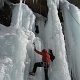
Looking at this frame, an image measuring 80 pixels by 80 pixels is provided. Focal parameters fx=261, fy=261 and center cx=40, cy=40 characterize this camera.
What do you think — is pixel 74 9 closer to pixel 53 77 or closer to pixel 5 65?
pixel 53 77

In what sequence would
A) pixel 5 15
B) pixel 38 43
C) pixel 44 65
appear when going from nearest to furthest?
pixel 44 65, pixel 38 43, pixel 5 15

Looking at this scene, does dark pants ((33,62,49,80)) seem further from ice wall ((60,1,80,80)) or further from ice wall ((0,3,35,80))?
ice wall ((60,1,80,80))

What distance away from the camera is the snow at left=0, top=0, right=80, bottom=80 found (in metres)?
8.11

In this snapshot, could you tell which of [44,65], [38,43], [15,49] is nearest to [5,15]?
[38,43]

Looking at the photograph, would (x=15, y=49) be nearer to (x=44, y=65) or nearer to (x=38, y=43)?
A: (x=44, y=65)

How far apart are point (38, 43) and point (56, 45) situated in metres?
0.87

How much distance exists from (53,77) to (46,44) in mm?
2340

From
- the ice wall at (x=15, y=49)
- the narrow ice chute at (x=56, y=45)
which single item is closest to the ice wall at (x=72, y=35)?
the narrow ice chute at (x=56, y=45)

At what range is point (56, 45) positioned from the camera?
10055 mm

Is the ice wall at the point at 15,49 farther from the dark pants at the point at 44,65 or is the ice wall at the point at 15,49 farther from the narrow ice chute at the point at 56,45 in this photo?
the narrow ice chute at the point at 56,45

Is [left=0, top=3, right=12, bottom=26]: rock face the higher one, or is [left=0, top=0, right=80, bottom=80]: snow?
[left=0, top=3, right=12, bottom=26]: rock face

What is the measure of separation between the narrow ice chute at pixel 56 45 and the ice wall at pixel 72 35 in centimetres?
91

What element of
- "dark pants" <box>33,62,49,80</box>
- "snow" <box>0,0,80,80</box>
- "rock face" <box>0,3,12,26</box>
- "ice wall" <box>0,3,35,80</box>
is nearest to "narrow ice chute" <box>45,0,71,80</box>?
"snow" <box>0,0,80,80</box>

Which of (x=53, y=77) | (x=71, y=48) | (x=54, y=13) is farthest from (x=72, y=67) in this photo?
(x=54, y=13)
